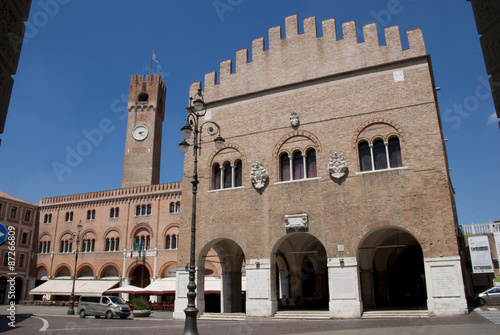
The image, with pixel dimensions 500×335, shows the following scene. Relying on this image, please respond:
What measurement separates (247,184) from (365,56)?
24.4 feet

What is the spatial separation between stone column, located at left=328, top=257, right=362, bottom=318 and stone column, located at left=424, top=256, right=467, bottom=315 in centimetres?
241

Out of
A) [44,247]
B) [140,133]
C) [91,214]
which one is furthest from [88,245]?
[140,133]

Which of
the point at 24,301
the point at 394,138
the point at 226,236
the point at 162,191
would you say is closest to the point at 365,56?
the point at 394,138

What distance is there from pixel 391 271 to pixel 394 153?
25.2 ft

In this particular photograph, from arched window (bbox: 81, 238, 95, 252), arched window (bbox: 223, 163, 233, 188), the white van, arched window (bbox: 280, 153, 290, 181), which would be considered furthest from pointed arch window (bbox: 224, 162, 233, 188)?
arched window (bbox: 81, 238, 95, 252)

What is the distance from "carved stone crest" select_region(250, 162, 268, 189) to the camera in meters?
16.8

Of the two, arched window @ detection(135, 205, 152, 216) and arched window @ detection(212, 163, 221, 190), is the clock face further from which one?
arched window @ detection(212, 163, 221, 190)

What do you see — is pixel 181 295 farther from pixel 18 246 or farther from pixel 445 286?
pixel 18 246

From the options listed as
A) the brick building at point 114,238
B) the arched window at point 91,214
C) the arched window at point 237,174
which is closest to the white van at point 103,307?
the brick building at point 114,238

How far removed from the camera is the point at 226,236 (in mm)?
17062

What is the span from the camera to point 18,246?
37.8 m

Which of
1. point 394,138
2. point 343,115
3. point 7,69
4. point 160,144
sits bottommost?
point 7,69

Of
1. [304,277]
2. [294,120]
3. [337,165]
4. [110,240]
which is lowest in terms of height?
[304,277]

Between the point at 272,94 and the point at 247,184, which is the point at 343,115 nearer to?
the point at 272,94
